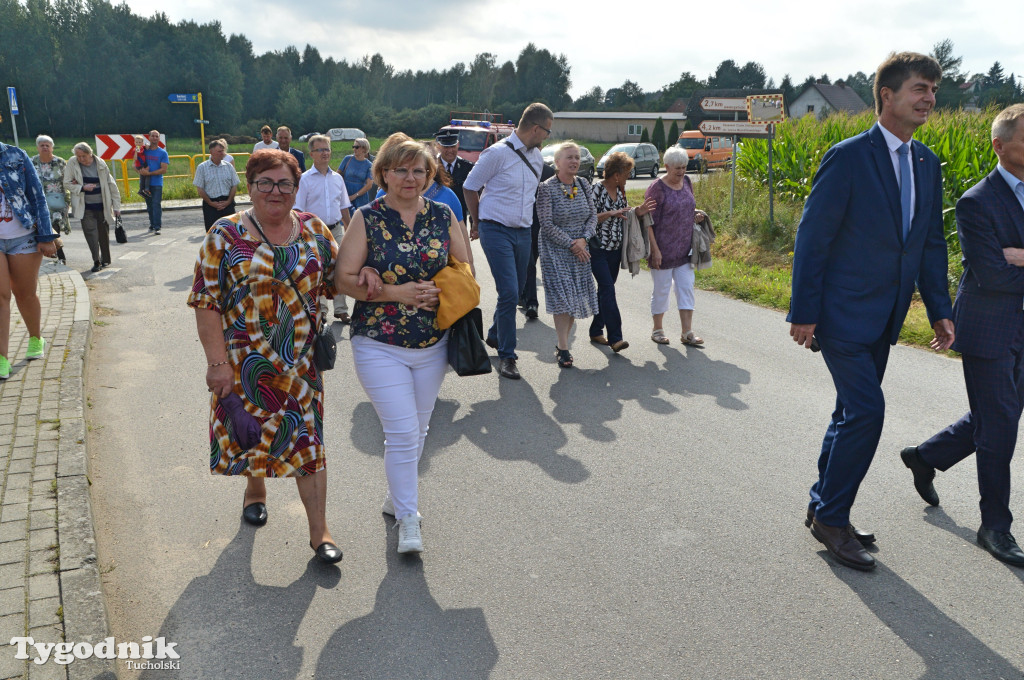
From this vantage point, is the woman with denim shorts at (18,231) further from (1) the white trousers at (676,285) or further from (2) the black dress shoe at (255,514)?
(1) the white trousers at (676,285)

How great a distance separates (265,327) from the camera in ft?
12.0

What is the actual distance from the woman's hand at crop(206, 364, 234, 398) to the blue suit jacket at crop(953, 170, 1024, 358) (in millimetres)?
3328

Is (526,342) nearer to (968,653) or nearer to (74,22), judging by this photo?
(968,653)

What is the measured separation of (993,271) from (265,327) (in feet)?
10.9

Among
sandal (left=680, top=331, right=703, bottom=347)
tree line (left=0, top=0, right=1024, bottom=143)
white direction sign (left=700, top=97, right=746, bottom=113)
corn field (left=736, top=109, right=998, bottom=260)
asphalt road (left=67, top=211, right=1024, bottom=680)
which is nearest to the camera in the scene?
asphalt road (left=67, top=211, right=1024, bottom=680)

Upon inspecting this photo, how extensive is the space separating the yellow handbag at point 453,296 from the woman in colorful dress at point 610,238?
3948 millimetres

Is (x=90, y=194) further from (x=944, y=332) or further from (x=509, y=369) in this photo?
(x=944, y=332)

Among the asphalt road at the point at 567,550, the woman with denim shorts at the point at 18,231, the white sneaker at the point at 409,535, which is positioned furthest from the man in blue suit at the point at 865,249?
the woman with denim shorts at the point at 18,231

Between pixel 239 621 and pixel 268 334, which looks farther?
pixel 268 334

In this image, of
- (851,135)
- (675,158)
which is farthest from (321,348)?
(851,135)

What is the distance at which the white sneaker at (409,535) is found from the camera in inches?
155

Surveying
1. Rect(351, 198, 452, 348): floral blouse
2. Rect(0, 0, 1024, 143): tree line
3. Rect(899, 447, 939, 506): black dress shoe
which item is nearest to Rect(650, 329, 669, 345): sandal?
Rect(899, 447, 939, 506): black dress shoe

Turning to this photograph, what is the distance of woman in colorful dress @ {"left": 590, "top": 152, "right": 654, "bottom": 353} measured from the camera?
25.6 ft

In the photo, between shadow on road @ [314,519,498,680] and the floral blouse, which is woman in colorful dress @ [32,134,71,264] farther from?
shadow on road @ [314,519,498,680]
